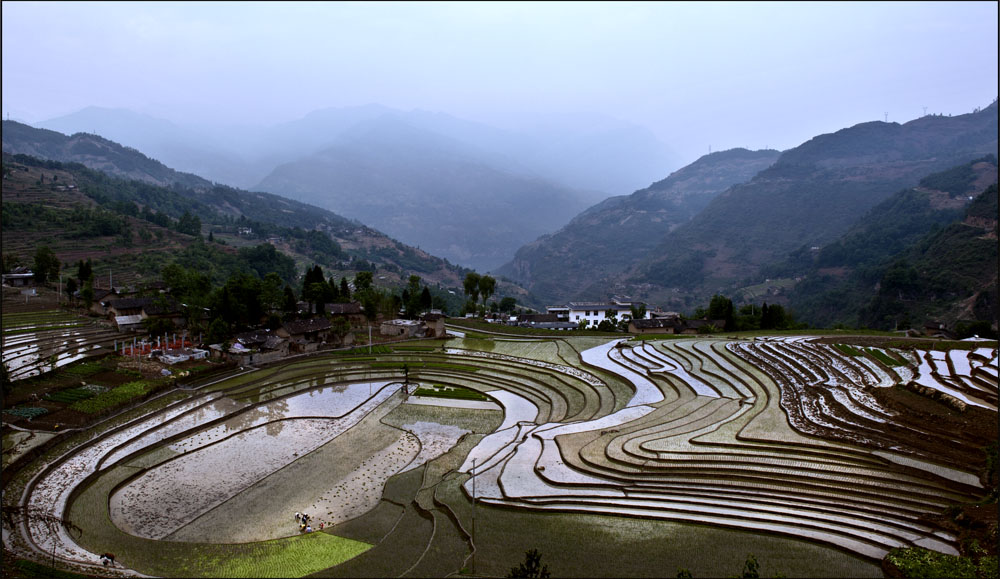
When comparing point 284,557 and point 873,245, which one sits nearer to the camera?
point 284,557

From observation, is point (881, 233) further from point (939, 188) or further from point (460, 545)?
point (460, 545)

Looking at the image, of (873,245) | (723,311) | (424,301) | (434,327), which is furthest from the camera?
(873,245)

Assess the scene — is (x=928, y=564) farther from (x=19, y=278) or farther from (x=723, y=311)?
(x=19, y=278)

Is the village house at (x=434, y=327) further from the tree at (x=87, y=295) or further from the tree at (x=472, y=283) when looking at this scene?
the tree at (x=87, y=295)

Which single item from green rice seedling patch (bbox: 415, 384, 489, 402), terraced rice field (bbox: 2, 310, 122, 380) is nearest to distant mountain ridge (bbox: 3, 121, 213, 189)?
terraced rice field (bbox: 2, 310, 122, 380)

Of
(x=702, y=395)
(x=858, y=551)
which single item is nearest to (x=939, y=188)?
(x=702, y=395)

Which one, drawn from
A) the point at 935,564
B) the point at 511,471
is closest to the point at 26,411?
the point at 511,471

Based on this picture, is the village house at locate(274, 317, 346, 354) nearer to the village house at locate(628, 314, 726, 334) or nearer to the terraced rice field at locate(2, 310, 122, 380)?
the terraced rice field at locate(2, 310, 122, 380)
